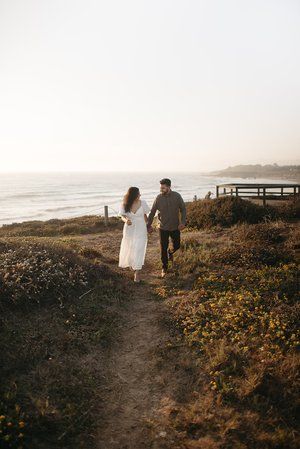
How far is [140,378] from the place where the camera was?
17.0ft

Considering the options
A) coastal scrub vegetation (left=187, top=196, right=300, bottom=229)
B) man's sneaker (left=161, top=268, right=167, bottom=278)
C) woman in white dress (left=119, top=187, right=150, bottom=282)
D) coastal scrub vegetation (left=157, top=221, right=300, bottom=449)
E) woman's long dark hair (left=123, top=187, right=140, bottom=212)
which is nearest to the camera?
coastal scrub vegetation (left=157, top=221, right=300, bottom=449)

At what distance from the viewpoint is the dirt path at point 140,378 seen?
13.5ft

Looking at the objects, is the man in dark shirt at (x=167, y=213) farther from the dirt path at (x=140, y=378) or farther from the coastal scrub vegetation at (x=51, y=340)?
the dirt path at (x=140, y=378)

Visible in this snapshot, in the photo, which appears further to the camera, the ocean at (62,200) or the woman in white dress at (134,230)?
the ocean at (62,200)

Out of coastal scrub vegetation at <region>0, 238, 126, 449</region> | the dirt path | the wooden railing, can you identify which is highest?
the wooden railing

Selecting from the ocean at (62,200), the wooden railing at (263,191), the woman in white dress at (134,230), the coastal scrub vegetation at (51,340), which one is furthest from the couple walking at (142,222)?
the ocean at (62,200)

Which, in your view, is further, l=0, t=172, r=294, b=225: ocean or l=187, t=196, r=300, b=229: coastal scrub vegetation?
l=0, t=172, r=294, b=225: ocean

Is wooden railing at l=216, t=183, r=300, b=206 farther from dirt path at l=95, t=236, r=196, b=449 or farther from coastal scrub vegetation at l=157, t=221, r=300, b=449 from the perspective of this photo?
dirt path at l=95, t=236, r=196, b=449

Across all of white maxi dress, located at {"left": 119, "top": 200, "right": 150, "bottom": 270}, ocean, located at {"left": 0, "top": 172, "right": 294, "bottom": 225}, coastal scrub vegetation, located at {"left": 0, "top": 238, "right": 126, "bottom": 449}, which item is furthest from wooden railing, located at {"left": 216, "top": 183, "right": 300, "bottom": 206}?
coastal scrub vegetation, located at {"left": 0, "top": 238, "right": 126, "bottom": 449}

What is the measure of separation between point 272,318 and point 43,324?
4418 mm

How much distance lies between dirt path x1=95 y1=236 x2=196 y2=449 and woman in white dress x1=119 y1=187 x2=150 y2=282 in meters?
1.64

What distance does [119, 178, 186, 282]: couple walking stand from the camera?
879 centimetres

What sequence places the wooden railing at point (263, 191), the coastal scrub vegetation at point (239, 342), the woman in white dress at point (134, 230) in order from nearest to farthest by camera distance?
the coastal scrub vegetation at point (239, 342) < the woman in white dress at point (134, 230) < the wooden railing at point (263, 191)

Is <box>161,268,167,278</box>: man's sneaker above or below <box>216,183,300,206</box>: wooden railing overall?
below
